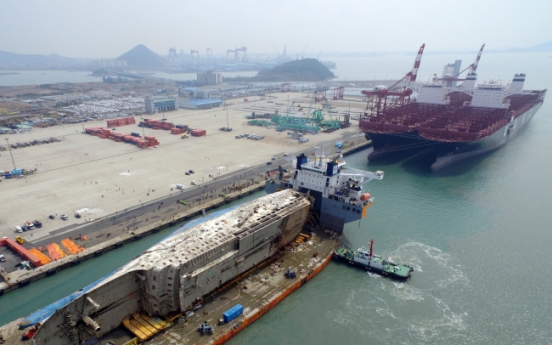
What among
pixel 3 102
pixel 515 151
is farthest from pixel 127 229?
pixel 3 102

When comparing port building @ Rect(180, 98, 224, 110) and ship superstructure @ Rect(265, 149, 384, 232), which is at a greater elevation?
ship superstructure @ Rect(265, 149, 384, 232)

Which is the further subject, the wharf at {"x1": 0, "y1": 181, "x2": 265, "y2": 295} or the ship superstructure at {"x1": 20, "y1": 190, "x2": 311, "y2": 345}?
the wharf at {"x1": 0, "y1": 181, "x2": 265, "y2": 295}

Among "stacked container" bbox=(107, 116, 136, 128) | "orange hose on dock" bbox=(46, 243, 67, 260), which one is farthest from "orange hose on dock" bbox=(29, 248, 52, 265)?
"stacked container" bbox=(107, 116, 136, 128)

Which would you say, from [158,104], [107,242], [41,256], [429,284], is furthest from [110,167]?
[158,104]

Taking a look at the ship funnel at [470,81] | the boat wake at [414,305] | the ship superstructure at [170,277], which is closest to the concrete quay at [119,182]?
the ship superstructure at [170,277]

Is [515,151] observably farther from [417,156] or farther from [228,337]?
[228,337]

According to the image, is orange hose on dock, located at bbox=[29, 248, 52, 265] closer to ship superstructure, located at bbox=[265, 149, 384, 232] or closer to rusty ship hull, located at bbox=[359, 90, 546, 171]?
ship superstructure, located at bbox=[265, 149, 384, 232]
